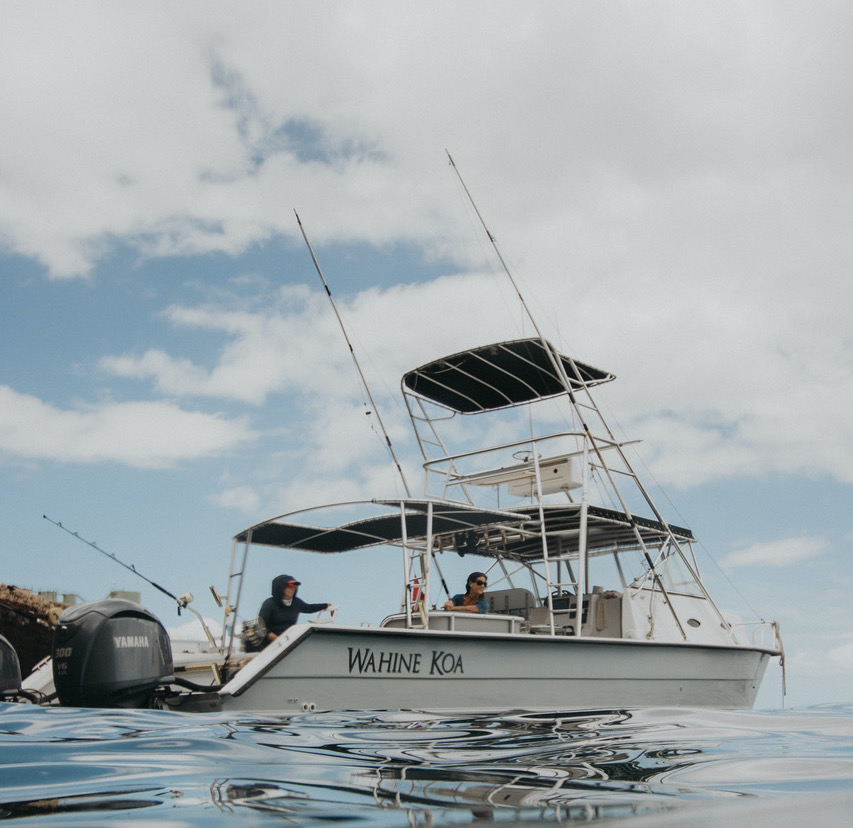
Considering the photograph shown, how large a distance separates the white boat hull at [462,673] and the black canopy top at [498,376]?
355 cm

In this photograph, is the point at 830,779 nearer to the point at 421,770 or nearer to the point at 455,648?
the point at 421,770

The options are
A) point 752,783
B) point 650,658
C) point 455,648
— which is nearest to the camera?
point 752,783

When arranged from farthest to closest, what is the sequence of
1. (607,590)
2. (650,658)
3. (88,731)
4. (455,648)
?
1. (607,590)
2. (650,658)
3. (455,648)
4. (88,731)

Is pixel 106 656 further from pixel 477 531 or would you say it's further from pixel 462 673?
pixel 477 531

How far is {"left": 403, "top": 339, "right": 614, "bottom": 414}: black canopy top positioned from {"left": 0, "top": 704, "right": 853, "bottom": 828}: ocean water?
6302 millimetres

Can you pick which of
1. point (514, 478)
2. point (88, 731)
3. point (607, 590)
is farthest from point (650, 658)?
point (88, 731)

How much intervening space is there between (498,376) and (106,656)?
710 cm

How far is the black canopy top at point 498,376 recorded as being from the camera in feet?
35.8

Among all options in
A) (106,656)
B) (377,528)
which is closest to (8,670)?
(106,656)

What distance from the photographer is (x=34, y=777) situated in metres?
2.55

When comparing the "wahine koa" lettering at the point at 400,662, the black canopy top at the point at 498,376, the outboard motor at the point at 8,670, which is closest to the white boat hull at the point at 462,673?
the "wahine koa" lettering at the point at 400,662

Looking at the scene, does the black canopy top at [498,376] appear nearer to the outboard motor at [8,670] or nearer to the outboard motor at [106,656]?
the outboard motor at [106,656]

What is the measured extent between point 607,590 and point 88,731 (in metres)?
7.74

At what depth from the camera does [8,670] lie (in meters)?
7.04
